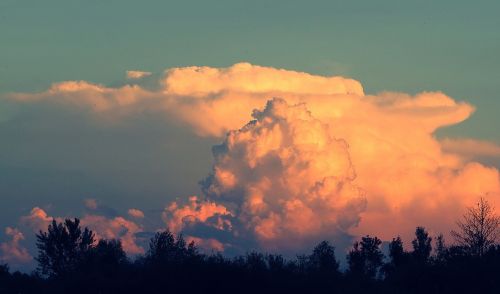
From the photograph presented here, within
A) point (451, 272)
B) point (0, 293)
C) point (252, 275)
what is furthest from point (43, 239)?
point (451, 272)

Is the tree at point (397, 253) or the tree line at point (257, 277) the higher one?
the tree at point (397, 253)

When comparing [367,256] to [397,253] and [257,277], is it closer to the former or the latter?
[397,253]

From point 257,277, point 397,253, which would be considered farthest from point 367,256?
point 257,277

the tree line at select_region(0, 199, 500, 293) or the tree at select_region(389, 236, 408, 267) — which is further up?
the tree at select_region(389, 236, 408, 267)

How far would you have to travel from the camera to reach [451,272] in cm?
7106

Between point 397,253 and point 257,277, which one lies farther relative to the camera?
point 397,253

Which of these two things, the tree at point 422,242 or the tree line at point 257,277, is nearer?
the tree line at point 257,277

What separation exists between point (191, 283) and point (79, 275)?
9.02 meters

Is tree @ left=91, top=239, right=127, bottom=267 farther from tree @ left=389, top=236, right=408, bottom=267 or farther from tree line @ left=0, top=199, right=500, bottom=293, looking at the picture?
tree @ left=389, top=236, right=408, bottom=267

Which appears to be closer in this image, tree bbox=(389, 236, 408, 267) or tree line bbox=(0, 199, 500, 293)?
tree line bbox=(0, 199, 500, 293)

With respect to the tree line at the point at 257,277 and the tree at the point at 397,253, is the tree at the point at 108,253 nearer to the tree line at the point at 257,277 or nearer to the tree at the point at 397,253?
the tree line at the point at 257,277

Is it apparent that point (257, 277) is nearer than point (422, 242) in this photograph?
Yes

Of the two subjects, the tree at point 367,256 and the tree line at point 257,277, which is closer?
the tree line at point 257,277

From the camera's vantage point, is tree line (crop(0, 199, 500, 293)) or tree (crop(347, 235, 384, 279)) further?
tree (crop(347, 235, 384, 279))
